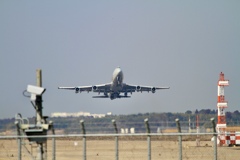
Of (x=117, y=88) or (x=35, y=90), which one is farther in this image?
(x=117, y=88)

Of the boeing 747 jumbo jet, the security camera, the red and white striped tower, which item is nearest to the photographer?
the security camera

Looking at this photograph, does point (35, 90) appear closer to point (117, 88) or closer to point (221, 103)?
point (221, 103)

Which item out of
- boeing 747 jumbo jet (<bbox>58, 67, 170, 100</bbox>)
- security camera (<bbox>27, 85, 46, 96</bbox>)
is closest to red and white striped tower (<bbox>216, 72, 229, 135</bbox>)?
security camera (<bbox>27, 85, 46, 96</bbox>)

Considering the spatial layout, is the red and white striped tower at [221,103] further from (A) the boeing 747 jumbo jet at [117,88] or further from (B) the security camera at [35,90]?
(A) the boeing 747 jumbo jet at [117,88]

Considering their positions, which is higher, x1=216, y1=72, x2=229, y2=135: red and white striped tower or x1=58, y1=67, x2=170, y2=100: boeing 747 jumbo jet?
x1=58, y1=67, x2=170, y2=100: boeing 747 jumbo jet

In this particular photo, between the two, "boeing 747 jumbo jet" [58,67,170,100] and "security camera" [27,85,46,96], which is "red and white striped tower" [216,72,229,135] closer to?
"security camera" [27,85,46,96]

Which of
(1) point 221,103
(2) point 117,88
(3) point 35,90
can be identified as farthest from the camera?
(2) point 117,88

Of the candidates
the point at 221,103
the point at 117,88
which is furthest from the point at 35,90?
the point at 117,88

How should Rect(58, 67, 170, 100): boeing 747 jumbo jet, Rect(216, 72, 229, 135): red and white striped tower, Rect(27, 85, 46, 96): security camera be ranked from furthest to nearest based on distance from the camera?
Rect(58, 67, 170, 100): boeing 747 jumbo jet → Rect(216, 72, 229, 135): red and white striped tower → Rect(27, 85, 46, 96): security camera

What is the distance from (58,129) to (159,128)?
13.8 feet

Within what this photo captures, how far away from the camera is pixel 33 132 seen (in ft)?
61.4

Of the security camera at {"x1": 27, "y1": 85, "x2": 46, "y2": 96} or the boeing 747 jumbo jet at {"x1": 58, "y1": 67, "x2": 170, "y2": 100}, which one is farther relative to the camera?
the boeing 747 jumbo jet at {"x1": 58, "y1": 67, "x2": 170, "y2": 100}

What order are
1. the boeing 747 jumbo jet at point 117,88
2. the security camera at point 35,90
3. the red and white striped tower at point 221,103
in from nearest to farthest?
the security camera at point 35,90 → the red and white striped tower at point 221,103 → the boeing 747 jumbo jet at point 117,88

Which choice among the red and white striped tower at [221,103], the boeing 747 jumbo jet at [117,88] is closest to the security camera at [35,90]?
the red and white striped tower at [221,103]
